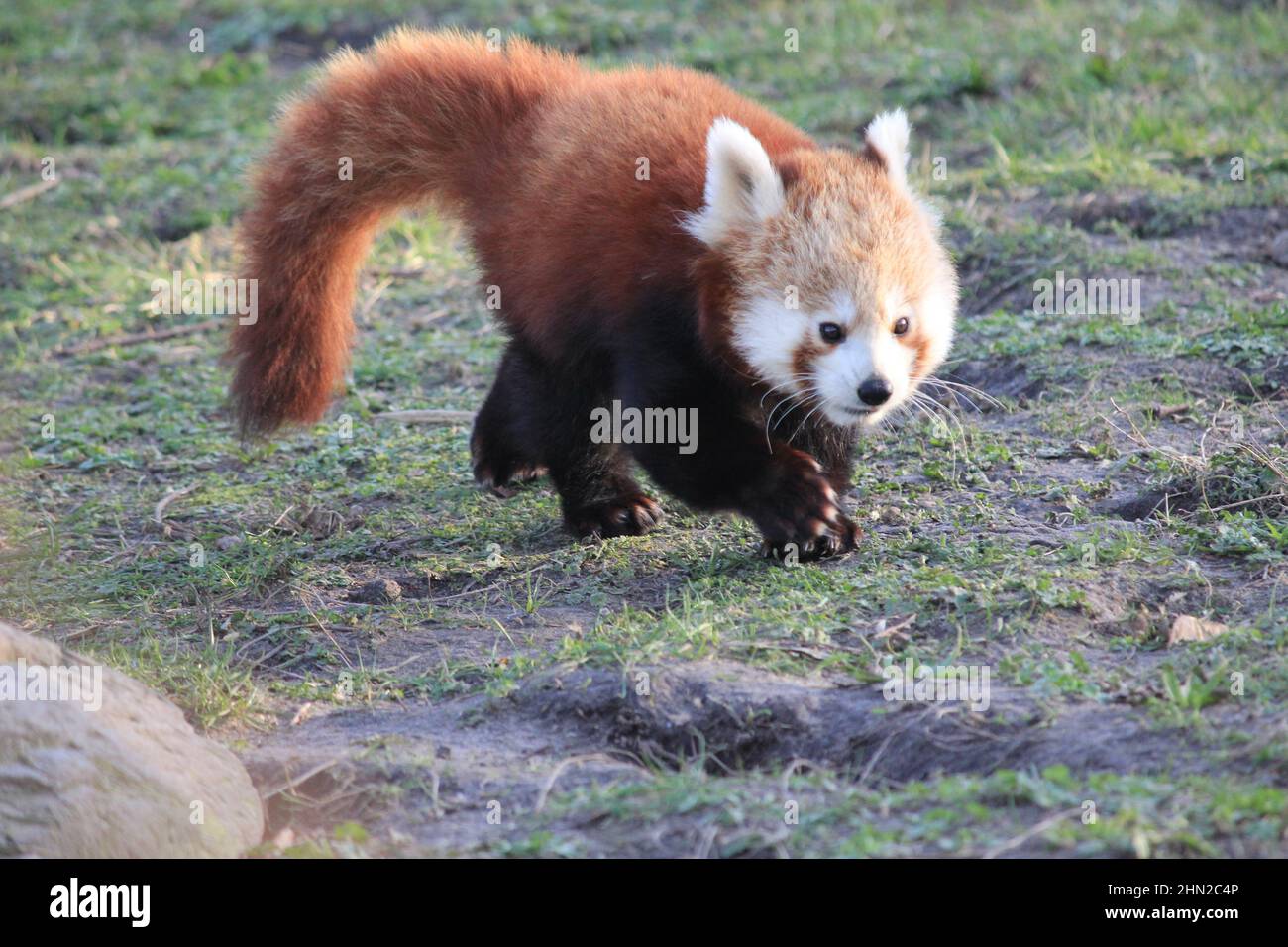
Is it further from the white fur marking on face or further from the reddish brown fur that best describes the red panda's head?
the reddish brown fur

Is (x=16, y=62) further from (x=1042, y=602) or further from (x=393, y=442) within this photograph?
(x=1042, y=602)

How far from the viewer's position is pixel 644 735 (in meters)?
3.94

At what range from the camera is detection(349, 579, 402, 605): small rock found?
16.8ft

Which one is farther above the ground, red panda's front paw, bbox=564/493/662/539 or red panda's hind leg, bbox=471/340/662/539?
red panda's hind leg, bbox=471/340/662/539

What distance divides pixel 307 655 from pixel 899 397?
2136 millimetres

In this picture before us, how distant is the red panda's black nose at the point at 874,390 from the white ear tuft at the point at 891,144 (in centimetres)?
82

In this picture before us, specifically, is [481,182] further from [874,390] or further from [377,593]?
[874,390]

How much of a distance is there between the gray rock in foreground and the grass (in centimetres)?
31

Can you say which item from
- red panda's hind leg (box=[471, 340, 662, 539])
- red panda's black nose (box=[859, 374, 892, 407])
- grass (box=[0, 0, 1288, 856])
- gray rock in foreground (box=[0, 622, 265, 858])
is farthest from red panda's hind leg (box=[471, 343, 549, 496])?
gray rock in foreground (box=[0, 622, 265, 858])

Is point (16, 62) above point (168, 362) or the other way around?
above

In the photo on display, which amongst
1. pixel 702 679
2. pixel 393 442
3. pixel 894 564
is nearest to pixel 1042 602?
pixel 894 564

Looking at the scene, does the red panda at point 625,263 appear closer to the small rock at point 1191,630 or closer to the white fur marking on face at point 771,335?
the white fur marking on face at point 771,335

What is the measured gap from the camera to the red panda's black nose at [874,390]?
459 centimetres

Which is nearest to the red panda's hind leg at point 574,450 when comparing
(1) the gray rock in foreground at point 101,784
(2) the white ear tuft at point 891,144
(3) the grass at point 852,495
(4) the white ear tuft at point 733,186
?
(3) the grass at point 852,495
